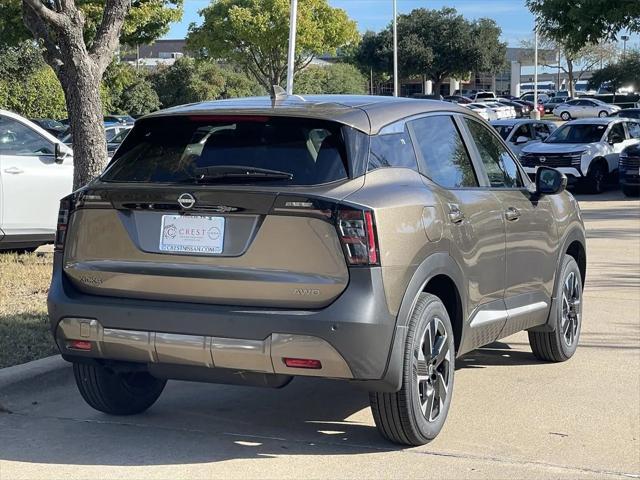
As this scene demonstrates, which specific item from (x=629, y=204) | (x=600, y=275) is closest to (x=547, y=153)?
(x=629, y=204)

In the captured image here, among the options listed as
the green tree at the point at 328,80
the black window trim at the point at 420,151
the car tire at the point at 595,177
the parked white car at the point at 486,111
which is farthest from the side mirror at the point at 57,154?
the green tree at the point at 328,80

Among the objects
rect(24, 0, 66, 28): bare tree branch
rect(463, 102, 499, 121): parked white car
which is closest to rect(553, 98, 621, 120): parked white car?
rect(463, 102, 499, 121): parked white car

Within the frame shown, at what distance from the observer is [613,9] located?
70.8ft

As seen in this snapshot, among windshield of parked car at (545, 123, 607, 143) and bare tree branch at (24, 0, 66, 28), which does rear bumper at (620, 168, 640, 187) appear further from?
bare tree branch at (24, 0, 66, 28)

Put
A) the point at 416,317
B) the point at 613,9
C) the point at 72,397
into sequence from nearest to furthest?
the point at 416,317 < the point at 72,397 < the point at 613,9

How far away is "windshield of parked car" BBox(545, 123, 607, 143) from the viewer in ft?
75.8

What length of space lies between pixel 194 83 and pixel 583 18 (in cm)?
3478

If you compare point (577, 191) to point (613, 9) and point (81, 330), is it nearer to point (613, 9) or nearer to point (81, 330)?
point (613, 9)

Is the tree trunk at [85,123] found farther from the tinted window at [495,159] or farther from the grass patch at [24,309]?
the tinted window at [495,159]

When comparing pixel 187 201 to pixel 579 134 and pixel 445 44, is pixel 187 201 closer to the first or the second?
pixel 579 134

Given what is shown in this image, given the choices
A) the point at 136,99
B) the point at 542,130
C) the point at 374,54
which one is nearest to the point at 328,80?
the point at 374,54

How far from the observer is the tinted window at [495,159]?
649 cm

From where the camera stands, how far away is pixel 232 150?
17.0 ft

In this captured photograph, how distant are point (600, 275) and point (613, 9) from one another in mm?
11776
